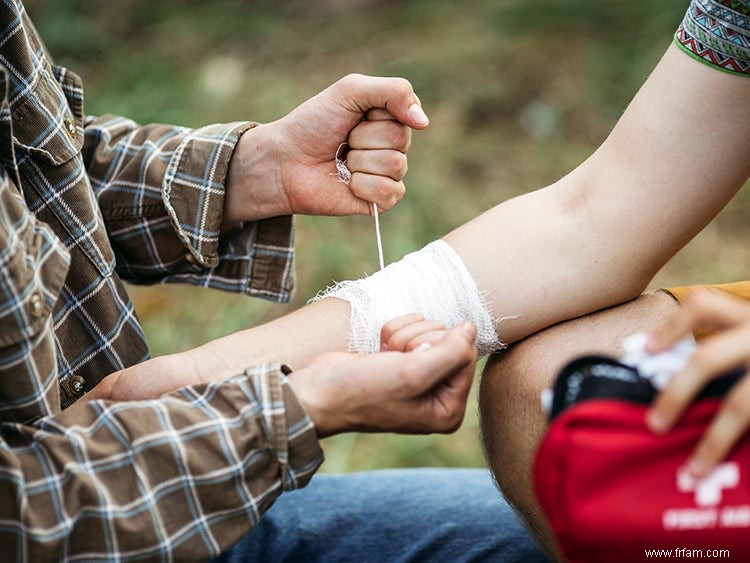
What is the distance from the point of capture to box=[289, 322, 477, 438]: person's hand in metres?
0.79

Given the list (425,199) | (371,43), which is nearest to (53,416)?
(425,199)

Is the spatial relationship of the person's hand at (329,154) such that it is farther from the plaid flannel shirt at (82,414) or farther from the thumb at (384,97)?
the plaid flannel shirt at (82,414)

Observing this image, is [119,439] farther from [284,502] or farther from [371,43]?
[371,43]

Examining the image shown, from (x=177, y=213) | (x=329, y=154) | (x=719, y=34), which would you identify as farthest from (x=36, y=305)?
(x=719, y=34)

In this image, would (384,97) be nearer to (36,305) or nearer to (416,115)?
(416,115)

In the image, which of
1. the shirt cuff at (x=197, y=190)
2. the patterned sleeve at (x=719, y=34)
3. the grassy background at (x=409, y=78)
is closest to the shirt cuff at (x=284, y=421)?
the shirt cuff at (x=197, y=190)

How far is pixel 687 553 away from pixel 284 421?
0.34 m

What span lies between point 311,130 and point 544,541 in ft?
A: 1.74

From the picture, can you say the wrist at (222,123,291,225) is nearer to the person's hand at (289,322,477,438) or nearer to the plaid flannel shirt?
the plaid flannel shirt

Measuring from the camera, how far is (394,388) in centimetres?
79

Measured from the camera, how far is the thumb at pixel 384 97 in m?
1.01

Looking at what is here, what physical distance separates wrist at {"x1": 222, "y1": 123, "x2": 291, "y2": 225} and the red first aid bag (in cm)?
62

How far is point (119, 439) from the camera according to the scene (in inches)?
31.5

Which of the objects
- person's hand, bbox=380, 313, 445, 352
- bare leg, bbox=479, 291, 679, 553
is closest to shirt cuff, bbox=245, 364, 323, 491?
person's hand, bbox=380, 313, 445, 352
